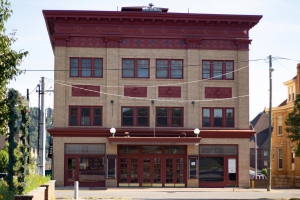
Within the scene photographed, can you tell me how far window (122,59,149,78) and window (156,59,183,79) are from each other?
1003mm

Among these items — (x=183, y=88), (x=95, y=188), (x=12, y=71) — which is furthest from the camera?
(x=183, y=88)

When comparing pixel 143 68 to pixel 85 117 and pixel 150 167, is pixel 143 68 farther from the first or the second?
pixel 150 167

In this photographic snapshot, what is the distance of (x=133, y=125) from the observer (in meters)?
45.3

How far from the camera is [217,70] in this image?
46.1 metres

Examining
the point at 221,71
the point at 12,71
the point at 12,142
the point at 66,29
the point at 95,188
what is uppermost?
the point at 66,29

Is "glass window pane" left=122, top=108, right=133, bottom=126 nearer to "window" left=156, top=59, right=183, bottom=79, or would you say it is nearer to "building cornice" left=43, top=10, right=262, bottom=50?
"window" left=156, top=59, right=183, bottom=79

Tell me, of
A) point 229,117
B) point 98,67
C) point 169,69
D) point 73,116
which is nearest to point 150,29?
point 169,69

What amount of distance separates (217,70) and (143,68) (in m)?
5.99

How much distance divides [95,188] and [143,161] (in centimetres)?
446

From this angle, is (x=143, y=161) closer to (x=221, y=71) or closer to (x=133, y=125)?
(x=133, y=125)

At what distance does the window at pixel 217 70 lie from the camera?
45969 mm

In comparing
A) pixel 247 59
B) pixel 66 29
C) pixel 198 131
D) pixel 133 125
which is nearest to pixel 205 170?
pixel 198 131

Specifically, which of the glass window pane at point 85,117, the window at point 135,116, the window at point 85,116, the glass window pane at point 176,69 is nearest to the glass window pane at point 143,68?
the glass window pane at point 176,69

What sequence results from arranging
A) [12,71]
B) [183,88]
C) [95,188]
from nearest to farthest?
[12,71] → [95,188] → [183,88]
